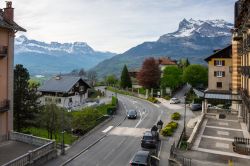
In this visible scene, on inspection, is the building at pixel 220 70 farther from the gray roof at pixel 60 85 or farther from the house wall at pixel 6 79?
the house wall at pixel 6 79

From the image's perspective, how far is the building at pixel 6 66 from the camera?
3158 cm

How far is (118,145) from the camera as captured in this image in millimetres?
38469

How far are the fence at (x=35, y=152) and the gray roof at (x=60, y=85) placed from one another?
115 ft

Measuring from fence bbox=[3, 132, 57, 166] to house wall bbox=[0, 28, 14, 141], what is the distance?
122 cm

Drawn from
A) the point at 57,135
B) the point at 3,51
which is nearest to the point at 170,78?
the point at 57,135

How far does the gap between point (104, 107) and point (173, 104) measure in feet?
63.4

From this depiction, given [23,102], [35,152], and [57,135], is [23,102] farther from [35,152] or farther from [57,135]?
[35,152]

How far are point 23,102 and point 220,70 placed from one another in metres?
43.7

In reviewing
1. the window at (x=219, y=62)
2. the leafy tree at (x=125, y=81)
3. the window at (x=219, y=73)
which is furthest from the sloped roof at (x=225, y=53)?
the leafy tree at (x=125, y=81)

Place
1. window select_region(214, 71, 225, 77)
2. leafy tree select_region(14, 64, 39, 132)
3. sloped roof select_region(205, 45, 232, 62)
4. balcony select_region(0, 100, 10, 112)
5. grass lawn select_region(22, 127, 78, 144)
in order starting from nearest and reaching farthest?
balcony select_region(0, 100, 10, 112) → leafy tree select_region(14, 64, 39, 132) → grass lawn select_region(22, 127, 78, 144) → sloped roof select_region(205, 45, 232, 62) → window select_region(214, 71, 225, 77)

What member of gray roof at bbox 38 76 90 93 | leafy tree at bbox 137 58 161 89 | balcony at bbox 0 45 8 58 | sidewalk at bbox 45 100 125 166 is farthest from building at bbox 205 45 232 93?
balcony at bbox 0 45 8 58

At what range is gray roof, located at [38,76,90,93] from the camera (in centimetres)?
6831

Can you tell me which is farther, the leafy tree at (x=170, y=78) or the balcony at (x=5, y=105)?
the leafy tree at (x=170, y=78)

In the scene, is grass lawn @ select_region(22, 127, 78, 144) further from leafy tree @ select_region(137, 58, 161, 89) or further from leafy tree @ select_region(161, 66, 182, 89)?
leafy tree @ select_region(161, 66, 182, 89)
